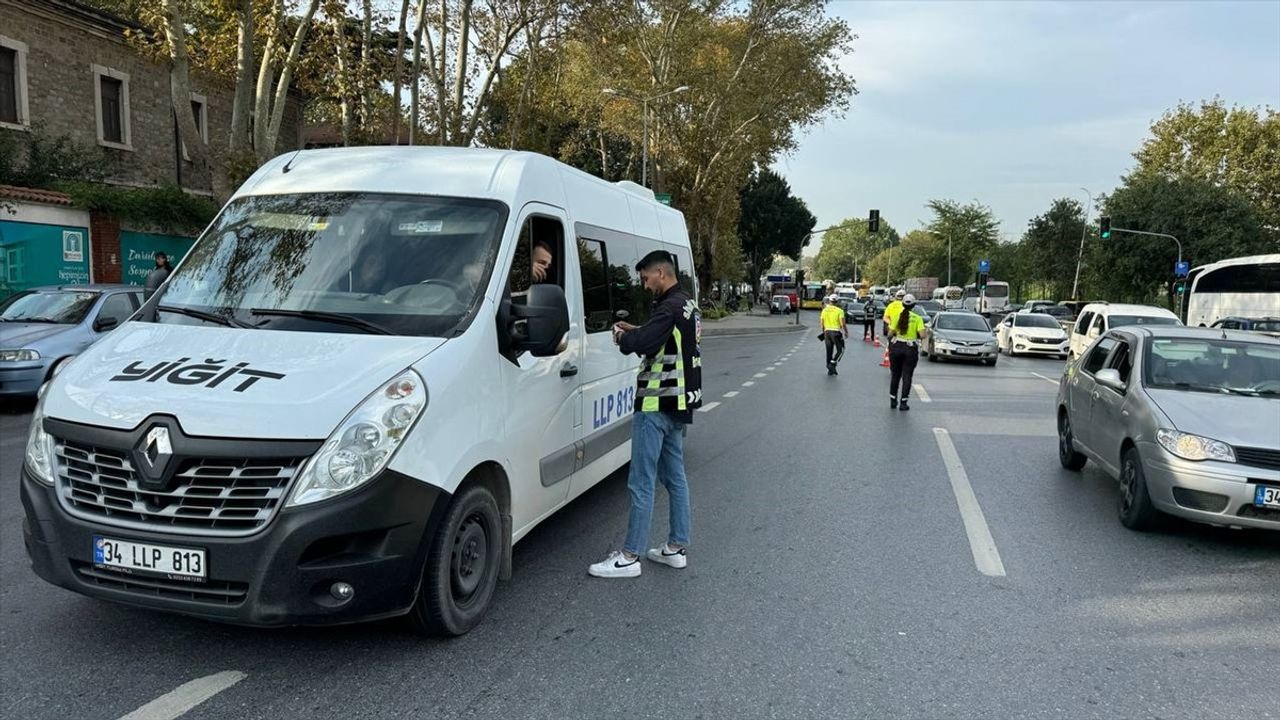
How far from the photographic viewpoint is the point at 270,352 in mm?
3643

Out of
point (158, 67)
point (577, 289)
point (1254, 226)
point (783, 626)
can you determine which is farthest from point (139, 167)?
point (1254, 226)

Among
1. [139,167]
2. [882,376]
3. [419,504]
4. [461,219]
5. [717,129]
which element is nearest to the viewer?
[419,504]

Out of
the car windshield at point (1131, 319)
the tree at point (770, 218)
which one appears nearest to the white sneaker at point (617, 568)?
the car windshield at point (1131, 319)

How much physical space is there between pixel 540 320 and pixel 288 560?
4.99ft

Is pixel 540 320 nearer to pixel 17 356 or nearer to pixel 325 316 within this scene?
pixel 325 316

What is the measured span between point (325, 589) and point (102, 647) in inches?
45.9

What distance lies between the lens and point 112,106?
2452 centimetres

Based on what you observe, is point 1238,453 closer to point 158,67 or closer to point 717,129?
point 158,67

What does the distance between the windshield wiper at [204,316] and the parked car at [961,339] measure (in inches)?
796

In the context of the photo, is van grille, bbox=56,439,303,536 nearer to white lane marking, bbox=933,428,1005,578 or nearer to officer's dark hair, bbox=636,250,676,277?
officer's dark hair, bbox=636,250,676,277

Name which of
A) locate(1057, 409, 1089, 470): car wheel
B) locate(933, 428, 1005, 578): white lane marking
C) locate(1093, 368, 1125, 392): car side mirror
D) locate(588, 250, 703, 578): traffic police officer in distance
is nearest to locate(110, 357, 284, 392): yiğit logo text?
locate(588, 250, 703, 578): traffic police officer in distance

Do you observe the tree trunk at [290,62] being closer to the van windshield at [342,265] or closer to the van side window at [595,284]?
the van side window at [595,284]

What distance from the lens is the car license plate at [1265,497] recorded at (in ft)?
17.1

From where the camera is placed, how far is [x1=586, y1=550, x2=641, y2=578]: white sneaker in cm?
477
